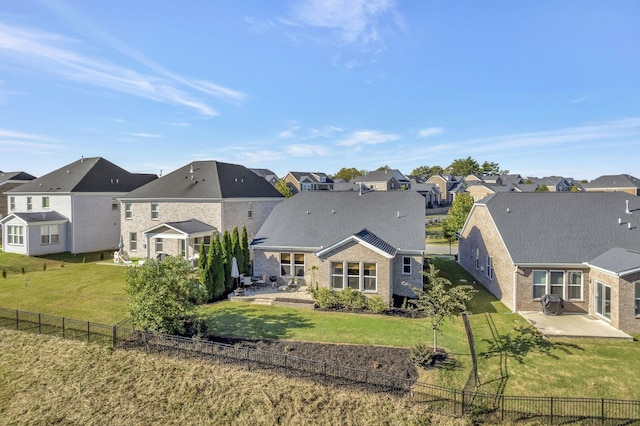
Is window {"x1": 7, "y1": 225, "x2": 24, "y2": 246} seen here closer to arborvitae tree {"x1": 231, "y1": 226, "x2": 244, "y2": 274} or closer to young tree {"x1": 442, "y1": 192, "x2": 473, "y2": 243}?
arborvitae tree {"x1": 231, "y1": 226, "x2": 244, "y2": 274}

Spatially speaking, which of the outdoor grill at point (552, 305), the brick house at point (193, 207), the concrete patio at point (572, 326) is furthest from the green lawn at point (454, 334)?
the brick house at point (193, 207)

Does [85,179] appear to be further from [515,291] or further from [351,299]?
[515,291]

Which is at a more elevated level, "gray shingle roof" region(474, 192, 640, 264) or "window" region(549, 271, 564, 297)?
"gray shingle roof" region(474, 192, 640, 264)

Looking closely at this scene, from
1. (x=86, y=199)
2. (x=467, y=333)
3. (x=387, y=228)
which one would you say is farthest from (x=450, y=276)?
(x=86, y=199)

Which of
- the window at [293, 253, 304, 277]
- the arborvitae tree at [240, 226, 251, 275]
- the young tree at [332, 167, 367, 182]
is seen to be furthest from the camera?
the young tree at [332, 167, 367, 182]

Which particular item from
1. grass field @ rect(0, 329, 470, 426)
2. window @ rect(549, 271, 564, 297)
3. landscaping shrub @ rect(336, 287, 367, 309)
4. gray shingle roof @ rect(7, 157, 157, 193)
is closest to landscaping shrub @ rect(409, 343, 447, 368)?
grass field @ rect(0, 329, 470, 426)

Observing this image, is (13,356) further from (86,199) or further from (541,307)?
(541,307)
